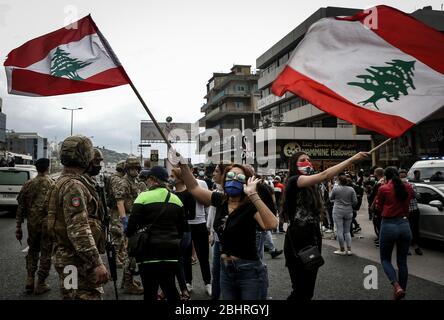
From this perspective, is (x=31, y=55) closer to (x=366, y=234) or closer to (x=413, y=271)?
(x=413, y=271)

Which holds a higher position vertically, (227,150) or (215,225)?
(227,150)

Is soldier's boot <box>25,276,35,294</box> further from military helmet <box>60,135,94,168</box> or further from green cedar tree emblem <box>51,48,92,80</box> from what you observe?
military helmet <box>60,135,94,168</box>

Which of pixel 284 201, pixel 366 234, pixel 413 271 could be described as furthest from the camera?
pixel 366 234

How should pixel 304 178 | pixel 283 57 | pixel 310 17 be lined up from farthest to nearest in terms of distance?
pixel 283 57 < pixel 310 17 < pixel 304 178

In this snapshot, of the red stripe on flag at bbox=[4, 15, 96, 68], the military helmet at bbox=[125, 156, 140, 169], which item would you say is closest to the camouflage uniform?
the military helmet at bbox=[125, 156, 140, 169]

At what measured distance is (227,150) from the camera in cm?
5697

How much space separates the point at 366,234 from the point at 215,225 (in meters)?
9.90

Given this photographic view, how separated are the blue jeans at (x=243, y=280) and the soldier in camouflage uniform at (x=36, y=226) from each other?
3.55m

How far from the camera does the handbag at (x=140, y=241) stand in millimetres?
3971

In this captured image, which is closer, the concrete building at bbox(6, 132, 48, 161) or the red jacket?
the red jacket

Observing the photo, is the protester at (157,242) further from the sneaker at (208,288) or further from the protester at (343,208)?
the protester at (343,208)

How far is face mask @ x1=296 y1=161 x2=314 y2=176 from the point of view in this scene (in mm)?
4242

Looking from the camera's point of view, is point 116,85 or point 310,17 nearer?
point 116,85
